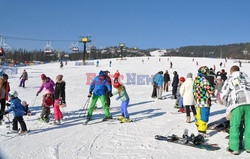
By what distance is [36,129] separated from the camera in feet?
26.8

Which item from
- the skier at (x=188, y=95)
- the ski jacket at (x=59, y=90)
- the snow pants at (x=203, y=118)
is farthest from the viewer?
the ski jacket at (x=59, y=90)

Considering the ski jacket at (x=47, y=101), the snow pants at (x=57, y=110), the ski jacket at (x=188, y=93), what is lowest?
the snow pants at (x=57, y=110)

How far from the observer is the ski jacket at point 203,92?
23.6 feet

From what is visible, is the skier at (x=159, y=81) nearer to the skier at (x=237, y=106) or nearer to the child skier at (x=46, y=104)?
the child skier at (x=46, y=104)

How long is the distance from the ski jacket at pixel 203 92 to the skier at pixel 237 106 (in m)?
1.17

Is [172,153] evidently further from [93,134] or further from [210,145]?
[93,134]

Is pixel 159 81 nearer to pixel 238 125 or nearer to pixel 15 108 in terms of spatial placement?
pixel 15 108

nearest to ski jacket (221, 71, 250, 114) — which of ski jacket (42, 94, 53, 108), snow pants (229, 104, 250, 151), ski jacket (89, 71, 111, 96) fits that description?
snow pants (229, 104, 250, 151)

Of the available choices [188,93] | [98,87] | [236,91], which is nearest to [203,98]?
[236,91]

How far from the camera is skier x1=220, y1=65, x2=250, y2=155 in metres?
5.64

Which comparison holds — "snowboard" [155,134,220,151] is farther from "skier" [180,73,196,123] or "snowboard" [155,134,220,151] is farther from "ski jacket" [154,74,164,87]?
"ski jacket" [154,74,164,87]

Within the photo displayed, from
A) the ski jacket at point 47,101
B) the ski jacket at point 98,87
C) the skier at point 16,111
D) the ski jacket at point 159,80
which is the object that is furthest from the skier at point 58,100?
the ski jacket at point 159,80

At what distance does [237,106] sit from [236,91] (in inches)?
13.2

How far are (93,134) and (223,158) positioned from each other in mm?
3552
